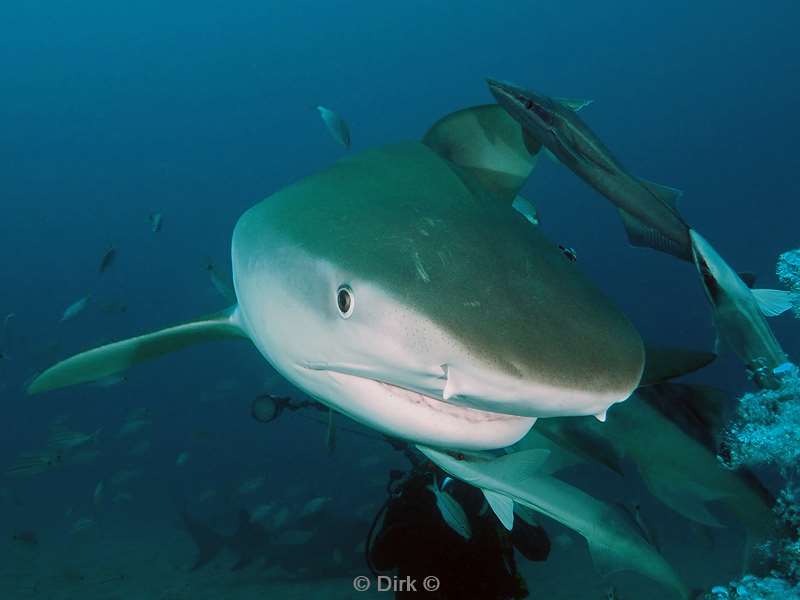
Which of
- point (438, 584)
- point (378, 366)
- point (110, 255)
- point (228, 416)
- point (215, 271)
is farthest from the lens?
point (228, 416)

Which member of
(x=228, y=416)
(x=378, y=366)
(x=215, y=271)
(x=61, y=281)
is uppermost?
(x=378, y=366)

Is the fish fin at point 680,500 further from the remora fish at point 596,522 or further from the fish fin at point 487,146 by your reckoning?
the fish fin at point 487,146

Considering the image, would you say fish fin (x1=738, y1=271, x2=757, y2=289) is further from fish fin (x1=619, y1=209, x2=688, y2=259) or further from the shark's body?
fish fin (x1=619, y1=209, x2=688, y2=259)

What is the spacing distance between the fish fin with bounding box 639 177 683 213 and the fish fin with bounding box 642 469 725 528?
5.09ft

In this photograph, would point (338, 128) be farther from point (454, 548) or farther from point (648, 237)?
point (648, 237)

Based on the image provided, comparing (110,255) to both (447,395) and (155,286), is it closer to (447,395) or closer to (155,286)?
(447,395)

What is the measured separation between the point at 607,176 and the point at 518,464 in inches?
40.7

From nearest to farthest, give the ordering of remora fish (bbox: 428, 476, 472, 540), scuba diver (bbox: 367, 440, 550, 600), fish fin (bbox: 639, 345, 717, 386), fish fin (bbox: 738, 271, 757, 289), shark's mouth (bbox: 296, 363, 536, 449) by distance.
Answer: shark's mouth (bbox: 296, 363, 536, 449) < fish fin (bbox: 639, 345, 717, 386) < fish fin (bbox: 738, 271, 757, 289) < remora fish (bbox: 428, 476, 472, 540) < scuba diver (bbox: 367, 440, 550, 600)

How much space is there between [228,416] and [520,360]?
55.3 meters

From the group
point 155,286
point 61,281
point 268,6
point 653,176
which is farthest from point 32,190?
point 653,176

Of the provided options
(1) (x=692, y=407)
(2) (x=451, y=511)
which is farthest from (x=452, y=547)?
(1) (x=692, y=407)

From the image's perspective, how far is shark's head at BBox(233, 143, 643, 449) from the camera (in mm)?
1228

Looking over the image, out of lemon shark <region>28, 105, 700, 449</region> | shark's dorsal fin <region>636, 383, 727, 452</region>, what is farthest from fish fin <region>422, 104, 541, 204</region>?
shark's dorsal fin <region>636, 383, 727, 452</region>

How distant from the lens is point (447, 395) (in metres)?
1.22
